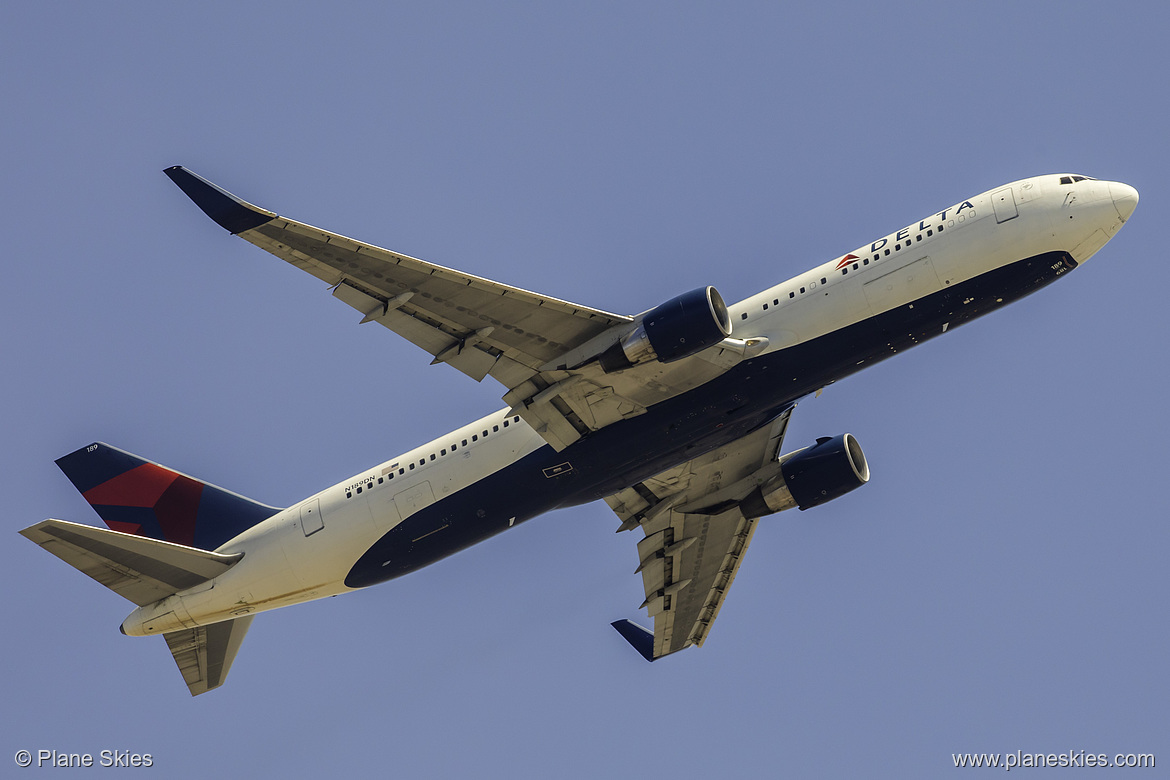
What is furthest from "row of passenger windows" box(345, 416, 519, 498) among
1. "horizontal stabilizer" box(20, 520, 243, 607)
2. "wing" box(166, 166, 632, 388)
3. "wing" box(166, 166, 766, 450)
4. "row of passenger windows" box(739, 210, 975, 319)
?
"row of passenger windows" box(739, 210, 975, 319)

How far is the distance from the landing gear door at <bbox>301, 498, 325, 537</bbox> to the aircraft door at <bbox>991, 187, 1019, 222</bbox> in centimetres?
2263

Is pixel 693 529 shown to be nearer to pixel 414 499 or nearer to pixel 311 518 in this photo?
pixel 414 499

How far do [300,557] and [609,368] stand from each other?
12.4 metres

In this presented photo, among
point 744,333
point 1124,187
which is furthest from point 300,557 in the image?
point 1124,187

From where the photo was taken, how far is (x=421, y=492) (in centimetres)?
3647

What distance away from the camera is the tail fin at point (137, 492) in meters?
40.4

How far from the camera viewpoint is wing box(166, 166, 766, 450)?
30172 mm

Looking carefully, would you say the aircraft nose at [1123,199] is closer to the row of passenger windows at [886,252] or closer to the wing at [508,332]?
the row of passenger windows at [886,252]

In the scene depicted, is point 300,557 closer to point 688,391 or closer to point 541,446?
point 541,446

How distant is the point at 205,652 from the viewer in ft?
131

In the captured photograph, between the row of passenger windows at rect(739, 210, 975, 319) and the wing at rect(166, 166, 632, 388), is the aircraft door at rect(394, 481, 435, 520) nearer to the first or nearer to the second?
the wing at rect(166, 166, 632, 388)

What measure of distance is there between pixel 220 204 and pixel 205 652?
1841 cm

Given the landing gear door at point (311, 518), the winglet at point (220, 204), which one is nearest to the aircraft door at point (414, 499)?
the landing gear door at point (311, 518)

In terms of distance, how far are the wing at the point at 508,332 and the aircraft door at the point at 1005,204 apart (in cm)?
782
